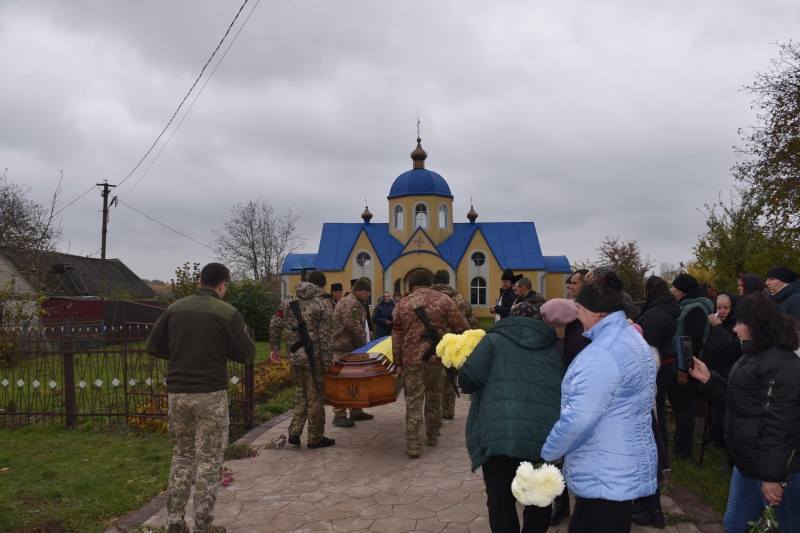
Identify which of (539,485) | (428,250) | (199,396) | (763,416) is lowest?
(539,485)

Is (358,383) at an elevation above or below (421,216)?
below

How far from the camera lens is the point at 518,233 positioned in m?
35.9

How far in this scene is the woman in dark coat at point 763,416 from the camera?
3.22m

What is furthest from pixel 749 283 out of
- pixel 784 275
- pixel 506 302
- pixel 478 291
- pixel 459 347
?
pixel 478 291

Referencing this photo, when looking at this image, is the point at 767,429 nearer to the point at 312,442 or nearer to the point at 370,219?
the point at 312,442

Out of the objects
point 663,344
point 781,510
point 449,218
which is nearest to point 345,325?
point 663,344

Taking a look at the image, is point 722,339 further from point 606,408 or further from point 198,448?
point 198,448

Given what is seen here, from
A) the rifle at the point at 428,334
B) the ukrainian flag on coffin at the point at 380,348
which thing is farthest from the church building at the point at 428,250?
the rifle at the point at 428,334

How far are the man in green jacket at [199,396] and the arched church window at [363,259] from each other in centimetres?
3071

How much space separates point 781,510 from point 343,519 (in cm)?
311

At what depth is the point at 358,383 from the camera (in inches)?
261

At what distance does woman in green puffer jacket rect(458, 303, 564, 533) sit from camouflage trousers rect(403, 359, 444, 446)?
3105mm

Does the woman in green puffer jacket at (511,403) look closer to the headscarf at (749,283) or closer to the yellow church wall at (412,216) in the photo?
the headscarf at (749,283)

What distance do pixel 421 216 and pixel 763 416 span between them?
32718mm
